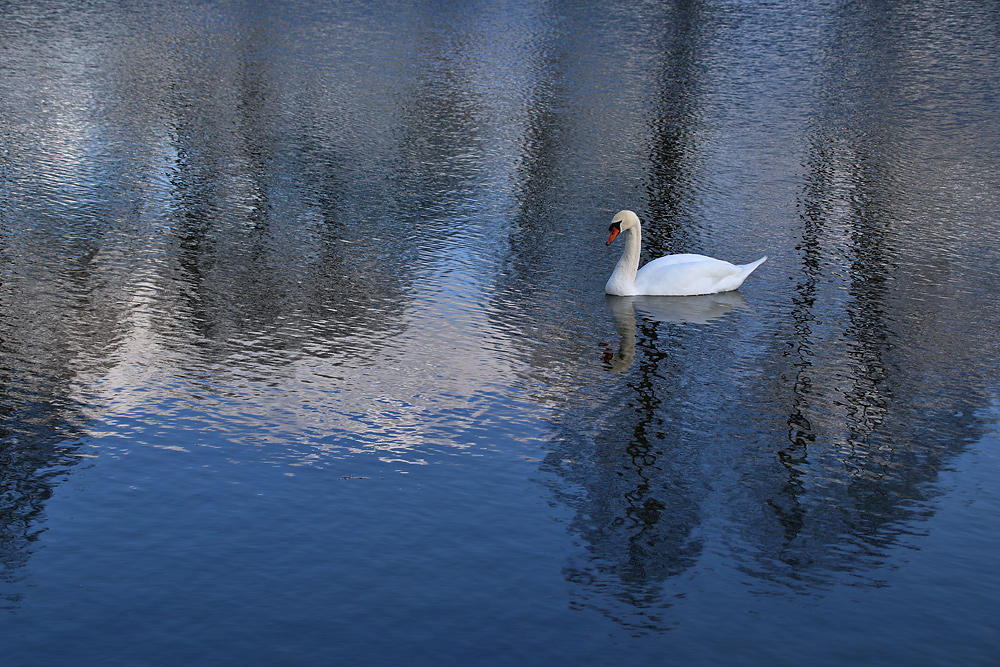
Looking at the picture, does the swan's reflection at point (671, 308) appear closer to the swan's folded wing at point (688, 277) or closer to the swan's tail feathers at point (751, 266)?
the swan's folded wing at point (688, 277)

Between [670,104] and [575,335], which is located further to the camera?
[670,104]

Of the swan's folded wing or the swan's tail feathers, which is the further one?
the swan's tail feathers

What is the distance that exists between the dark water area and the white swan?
0.19 meters

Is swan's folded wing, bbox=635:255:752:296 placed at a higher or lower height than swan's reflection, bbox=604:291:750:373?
higher

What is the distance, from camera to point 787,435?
7.43 meters

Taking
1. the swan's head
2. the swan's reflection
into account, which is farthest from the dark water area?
the swan's head

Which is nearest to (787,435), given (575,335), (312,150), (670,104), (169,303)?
(575,335)

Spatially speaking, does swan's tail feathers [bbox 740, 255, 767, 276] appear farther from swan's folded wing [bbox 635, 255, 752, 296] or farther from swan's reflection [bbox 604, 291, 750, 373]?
swan's reflection [bbox 604, 291, 750, 373]

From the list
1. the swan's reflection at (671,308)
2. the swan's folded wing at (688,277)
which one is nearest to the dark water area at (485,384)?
the swan's reflection at (671,308)

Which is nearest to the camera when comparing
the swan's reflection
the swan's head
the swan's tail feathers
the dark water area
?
the dark water area

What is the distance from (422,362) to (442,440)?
57.1 inches

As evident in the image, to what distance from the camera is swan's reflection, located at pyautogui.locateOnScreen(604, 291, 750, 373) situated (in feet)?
32.2

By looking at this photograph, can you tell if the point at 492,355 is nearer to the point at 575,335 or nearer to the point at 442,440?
the point at 575,335

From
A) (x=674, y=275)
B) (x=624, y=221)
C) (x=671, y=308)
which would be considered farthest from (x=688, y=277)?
(x=624, y=221)
